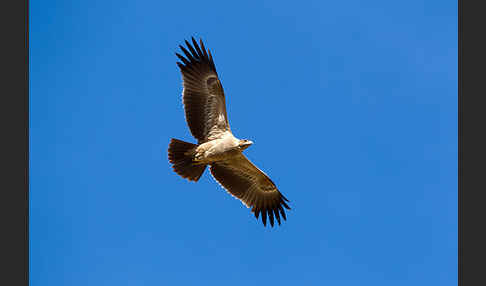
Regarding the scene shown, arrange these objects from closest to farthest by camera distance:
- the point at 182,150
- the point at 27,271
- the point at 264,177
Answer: the point at 27,271 → the point at 182,150 → the point at 264,177

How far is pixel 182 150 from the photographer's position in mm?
11859

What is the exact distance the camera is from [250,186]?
510 inches

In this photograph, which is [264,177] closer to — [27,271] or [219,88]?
[219,88]

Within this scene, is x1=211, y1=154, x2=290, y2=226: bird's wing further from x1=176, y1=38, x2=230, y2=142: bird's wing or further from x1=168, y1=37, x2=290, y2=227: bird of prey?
x1=176, y1=38, x2=230, y2=142: bird's wing

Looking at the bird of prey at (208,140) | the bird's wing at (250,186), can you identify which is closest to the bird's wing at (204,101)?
the bird of prey at (208,140)

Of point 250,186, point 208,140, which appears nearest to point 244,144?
point 208,140

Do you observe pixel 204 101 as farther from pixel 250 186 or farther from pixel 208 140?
pixel 250 186

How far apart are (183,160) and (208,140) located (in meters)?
0.76

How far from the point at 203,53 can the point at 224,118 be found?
1.68m

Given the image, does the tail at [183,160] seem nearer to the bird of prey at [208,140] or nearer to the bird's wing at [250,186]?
the bird of prey at [208,140]

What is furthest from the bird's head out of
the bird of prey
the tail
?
the tail

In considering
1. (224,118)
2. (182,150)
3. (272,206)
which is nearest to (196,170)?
(182,150)

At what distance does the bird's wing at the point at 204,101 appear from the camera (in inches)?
475

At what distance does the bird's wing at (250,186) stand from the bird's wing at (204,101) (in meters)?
0.89
